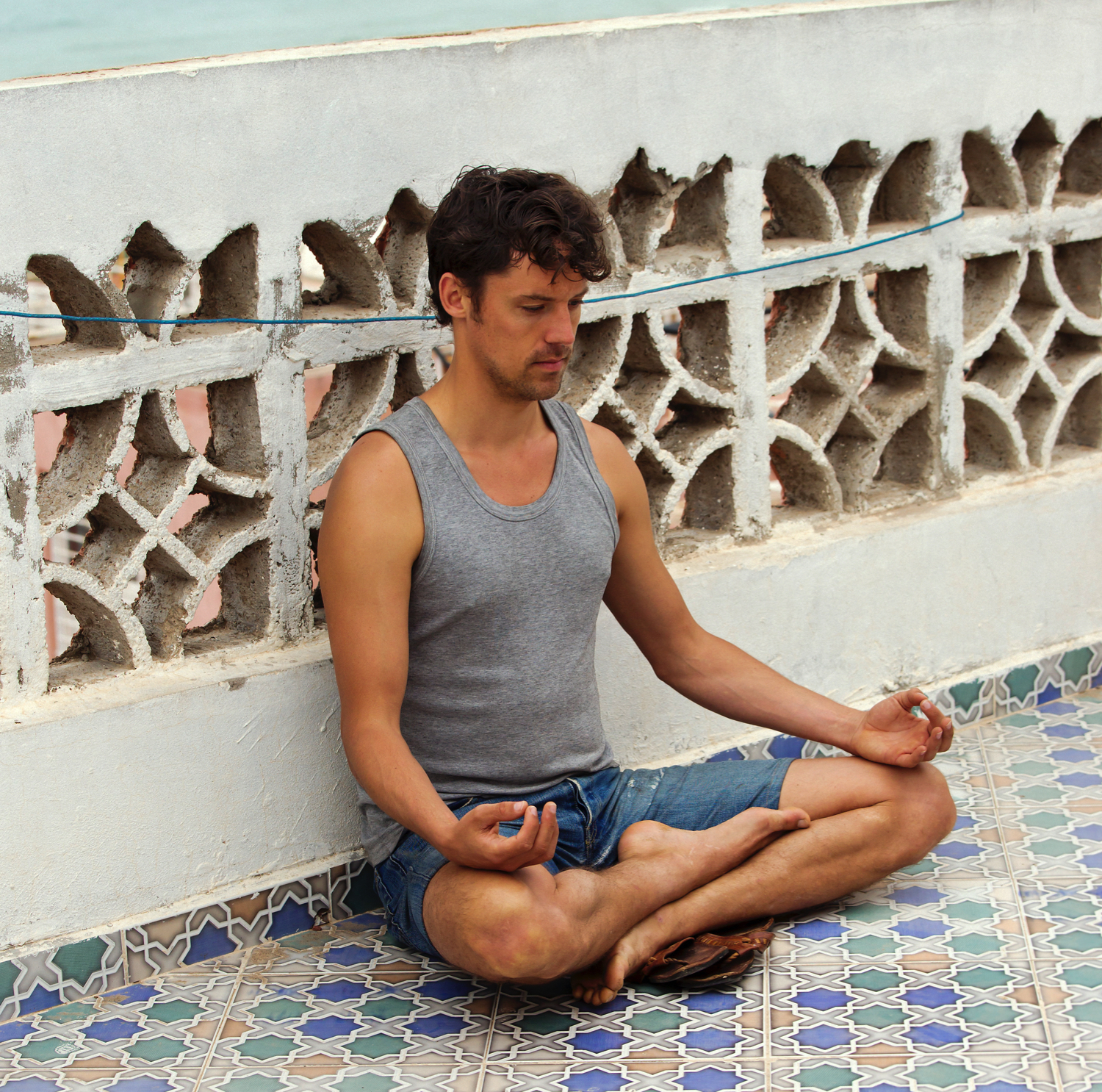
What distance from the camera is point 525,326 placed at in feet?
8.27

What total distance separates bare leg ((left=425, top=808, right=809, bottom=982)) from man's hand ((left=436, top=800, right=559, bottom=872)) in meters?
0.08

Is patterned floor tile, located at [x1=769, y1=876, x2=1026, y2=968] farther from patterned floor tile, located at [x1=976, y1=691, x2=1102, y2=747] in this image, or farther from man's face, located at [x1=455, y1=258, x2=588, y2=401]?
man's face, located at [x1=455, y1=258, x2=588, y2=401]

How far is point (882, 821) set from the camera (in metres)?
2.88

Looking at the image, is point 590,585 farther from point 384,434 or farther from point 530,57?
point 530,57

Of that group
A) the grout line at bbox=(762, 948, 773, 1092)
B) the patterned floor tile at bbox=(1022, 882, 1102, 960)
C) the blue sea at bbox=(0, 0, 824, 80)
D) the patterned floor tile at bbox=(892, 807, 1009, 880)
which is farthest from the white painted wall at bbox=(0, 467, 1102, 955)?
the blue sea at bbox=(0, 0, 824, 80)

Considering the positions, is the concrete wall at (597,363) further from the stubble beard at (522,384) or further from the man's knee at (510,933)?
the man's knee at (510,933)

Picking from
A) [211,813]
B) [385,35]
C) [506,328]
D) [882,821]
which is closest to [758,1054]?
[882,821]

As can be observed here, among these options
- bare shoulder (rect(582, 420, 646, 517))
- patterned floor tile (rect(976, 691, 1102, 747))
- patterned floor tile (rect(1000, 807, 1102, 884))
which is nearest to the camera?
bare shoulder (rect(582, 420, 646, 517))

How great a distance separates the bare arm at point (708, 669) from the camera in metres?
2.88

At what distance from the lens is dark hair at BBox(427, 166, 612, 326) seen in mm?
2463

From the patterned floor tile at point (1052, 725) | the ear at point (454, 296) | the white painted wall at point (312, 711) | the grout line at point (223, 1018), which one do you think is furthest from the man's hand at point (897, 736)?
the grout line at point (223, 1018)

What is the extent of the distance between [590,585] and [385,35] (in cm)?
117

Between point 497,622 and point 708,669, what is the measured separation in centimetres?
55

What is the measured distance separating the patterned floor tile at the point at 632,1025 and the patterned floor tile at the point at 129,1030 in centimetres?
51
